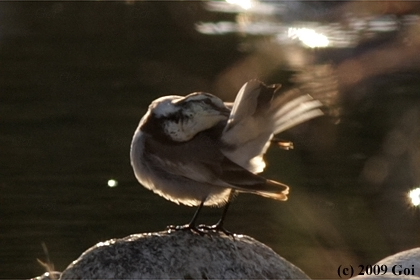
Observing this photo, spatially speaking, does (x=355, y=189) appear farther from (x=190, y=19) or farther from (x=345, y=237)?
(x=190, y=19)

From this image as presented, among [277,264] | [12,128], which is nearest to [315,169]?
[12,128]

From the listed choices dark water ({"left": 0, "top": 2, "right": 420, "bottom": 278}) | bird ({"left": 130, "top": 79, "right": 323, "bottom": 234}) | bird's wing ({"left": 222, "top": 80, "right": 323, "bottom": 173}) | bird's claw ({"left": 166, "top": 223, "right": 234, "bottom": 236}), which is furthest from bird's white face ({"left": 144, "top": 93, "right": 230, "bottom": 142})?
dark water ({"left": 0, "top": 2, "right": 420, "bottom": 278})

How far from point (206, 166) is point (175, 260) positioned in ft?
2.25

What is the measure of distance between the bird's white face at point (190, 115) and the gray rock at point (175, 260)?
75 centimetres

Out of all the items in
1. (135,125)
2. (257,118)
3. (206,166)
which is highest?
(135,125)

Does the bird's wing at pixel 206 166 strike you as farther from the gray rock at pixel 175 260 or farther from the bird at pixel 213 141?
the gray rock at pixel 175 260

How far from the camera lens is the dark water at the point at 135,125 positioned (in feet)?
37.9

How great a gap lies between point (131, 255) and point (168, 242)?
0.29 m

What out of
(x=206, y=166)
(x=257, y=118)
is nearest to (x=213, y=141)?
(x=206, y=166)

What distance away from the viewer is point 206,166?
284 inches

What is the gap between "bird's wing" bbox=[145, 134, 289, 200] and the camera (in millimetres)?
7020

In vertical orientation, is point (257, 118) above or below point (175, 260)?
above

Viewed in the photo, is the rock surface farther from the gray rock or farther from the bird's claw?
the bird's claw

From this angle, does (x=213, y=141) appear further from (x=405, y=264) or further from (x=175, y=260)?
(x=405, y=264)
